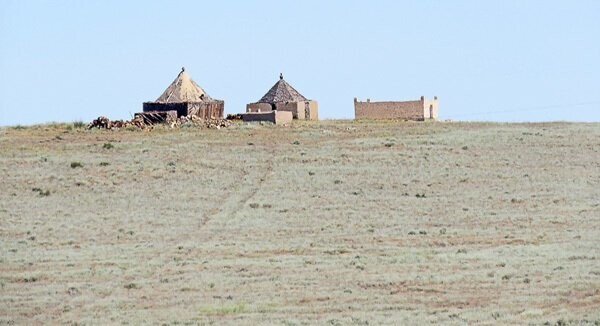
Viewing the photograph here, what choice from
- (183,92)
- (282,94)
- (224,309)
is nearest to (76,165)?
(183,92)

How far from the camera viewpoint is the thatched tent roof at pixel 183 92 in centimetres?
6166

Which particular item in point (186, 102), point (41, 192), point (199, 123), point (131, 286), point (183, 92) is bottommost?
point (131, 286)

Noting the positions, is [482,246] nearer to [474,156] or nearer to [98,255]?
[98,255]

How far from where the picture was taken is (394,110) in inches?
2472

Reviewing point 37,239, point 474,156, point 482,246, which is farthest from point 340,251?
point 474,156

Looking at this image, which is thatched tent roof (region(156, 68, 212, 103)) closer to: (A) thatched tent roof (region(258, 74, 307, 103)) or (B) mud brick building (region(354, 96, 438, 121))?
(A) thatched tent roof (region(258, 74, 307, 103))

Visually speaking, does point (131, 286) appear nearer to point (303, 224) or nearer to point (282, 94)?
point (303, 224)

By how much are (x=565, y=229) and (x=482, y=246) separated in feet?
11.2

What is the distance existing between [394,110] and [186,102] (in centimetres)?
957

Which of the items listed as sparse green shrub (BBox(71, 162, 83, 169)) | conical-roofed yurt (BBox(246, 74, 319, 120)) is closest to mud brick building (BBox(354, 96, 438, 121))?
conical-roofed yurt (BBox(246, 74, 319, 120))

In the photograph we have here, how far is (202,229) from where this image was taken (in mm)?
38031

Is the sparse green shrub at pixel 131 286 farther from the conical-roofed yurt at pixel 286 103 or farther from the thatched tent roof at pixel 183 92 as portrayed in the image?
the conical-roofed yurt at pixel 286 103

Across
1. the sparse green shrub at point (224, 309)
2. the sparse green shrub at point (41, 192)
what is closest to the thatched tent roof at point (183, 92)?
the sparse green shrub at point (41, 192)

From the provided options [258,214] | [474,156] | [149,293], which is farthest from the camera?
[474,156]
